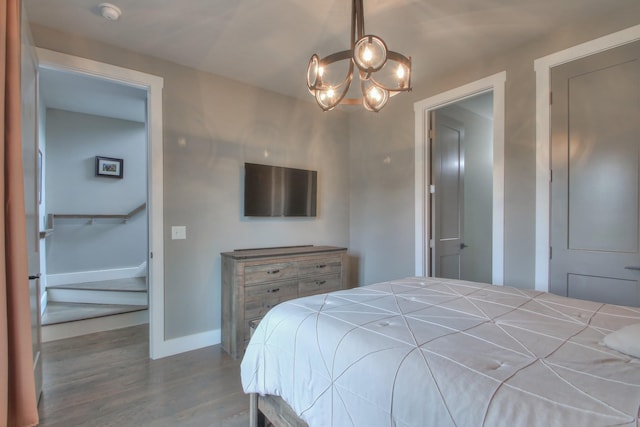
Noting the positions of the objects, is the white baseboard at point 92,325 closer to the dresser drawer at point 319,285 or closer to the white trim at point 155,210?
the white trim at point 155,210

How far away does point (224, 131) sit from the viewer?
315cm

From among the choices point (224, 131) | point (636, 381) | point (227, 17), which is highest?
point (227, 17)

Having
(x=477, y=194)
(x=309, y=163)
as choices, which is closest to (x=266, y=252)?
(x=309, y=163)

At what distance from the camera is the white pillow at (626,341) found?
969 mm

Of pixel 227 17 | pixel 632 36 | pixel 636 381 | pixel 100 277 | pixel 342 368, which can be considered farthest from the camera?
pixel 100 277

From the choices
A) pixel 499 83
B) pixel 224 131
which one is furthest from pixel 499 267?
pixel 224 131

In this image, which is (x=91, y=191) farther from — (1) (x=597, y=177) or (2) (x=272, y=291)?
(1) (x=597, y=177)

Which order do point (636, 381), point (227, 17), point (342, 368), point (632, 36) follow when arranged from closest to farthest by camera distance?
point (636, 381)
point (342, 368)
point (632, 36)
point (227, 17)

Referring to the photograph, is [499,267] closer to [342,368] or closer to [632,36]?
[632,36]

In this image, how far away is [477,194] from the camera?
13.8 feet

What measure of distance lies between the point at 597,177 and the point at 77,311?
508cm

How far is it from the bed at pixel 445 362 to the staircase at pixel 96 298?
2.89 meters

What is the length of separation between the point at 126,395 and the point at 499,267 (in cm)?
303

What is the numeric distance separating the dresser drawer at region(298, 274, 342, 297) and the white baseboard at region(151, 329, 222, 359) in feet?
3.07
